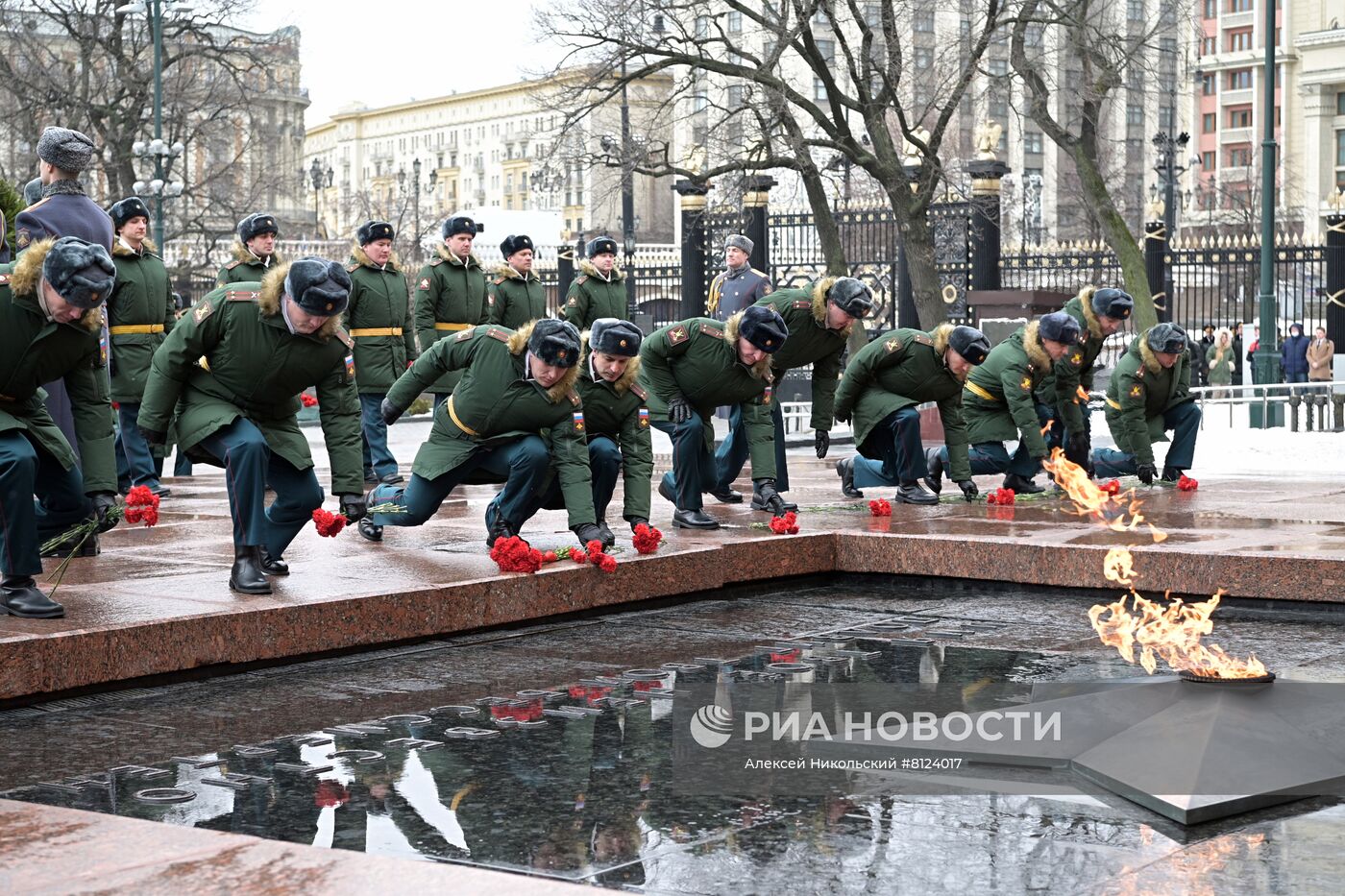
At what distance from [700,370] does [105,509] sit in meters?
3.52

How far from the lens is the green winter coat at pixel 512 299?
12.5m

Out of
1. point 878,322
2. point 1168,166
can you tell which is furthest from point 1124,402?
point 1168,166

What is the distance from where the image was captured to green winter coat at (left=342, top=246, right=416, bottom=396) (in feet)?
39.4

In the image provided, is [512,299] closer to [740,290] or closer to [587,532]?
[740,290]

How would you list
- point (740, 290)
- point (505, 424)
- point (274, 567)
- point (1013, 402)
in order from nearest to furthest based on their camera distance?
1. point (274, 567)
2. point (505, 424)
3. point (1013, 402)
4. point (740, 290)

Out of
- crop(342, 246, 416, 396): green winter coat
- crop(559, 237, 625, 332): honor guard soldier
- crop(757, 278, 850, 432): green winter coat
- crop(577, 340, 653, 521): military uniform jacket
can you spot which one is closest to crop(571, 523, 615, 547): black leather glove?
crop(577, 340, 653, 521): military uniform jacket

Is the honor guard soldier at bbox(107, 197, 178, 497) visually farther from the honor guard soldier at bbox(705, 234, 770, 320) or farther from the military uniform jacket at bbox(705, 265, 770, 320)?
the military uniform jacket at bbox(705, 265, 770, 320)

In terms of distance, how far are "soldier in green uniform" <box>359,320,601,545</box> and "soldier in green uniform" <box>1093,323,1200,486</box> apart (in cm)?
514

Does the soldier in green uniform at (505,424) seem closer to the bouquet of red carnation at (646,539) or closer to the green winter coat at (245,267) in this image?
the bouquet of red carnation at (646,539)

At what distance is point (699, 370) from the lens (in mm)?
9602

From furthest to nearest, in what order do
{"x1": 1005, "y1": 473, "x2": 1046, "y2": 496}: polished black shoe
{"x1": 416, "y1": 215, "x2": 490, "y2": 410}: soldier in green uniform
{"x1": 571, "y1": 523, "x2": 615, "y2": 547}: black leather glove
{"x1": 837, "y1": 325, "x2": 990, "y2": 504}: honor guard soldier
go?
1. {"x1": 416, "y1": 215, "x2": 490, "y2": 410}: soldier in green uniform
2. {"x1": 1005, "y1": 473, "x2": 1046, "y2": 496}: polished black shoe
3. {"x1": 837, "y1": 325, "x2": 990, "y2": 504}: honor guard soldier
4. {"x1": 571, "y1": 523, "x2": 615, "y2": 547}: black leather glove

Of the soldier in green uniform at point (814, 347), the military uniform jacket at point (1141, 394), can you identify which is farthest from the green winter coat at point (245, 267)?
the military uniform jacket at point (1141, 394)

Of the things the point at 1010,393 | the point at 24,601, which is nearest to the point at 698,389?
the point at 1010,393

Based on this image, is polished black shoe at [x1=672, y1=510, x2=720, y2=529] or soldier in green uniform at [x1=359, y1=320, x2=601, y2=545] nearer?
soldier in green uniform at [x1=359, y1=320, x2=601, y2=545]
